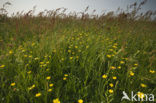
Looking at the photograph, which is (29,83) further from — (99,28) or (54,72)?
(99,28)

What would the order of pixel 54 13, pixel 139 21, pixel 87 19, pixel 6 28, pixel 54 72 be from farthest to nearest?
pixel 87 19 < pixel 139 21 < pixel 6 28 < pixel 54 13 < pixel 54 72

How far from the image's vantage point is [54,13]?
9.87ft

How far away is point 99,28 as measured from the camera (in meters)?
3.36

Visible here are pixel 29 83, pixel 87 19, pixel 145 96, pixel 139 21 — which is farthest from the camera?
pixel 87 19

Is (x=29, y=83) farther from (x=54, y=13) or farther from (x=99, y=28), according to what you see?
(x=99, y=28)

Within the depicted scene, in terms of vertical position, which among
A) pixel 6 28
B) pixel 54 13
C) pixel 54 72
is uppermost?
pixel 54 13

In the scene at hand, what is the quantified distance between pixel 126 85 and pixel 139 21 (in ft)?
13.1

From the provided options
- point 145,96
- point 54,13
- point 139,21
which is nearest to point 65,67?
point 145,96

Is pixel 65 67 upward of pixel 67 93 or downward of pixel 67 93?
upward

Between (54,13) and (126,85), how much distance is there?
271cm

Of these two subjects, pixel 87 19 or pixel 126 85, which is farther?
pixel 87 19

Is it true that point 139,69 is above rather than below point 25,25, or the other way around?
below

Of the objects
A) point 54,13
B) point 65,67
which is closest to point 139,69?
point 65,67

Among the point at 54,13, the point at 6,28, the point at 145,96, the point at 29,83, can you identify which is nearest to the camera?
the point at 145,96
